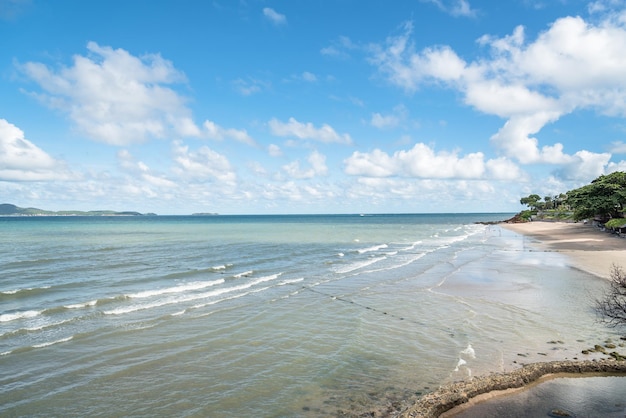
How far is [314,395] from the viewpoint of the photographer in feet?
30.1

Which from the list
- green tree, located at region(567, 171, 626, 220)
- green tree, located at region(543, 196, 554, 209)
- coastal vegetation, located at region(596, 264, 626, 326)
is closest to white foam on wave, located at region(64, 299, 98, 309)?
coastal vegetation, located at region(596, 264, 626, 326)

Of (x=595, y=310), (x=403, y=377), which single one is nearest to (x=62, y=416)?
(x=403, y=377)

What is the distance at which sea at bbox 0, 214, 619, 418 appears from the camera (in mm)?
9164

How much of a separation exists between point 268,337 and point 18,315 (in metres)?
11.0

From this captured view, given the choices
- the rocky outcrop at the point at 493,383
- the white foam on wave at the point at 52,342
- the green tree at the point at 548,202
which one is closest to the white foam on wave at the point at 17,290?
the white foam on wave at the point at 52,342

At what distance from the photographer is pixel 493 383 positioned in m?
8.80

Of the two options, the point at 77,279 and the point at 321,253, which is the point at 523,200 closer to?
the point at 321,253

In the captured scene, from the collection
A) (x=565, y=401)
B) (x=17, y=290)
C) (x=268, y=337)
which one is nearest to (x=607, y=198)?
(x=565, y=401)

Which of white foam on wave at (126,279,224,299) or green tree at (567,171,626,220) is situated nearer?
white foam on wave at (126,279,224,299)

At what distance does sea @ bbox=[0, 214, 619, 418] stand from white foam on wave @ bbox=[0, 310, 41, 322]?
0.12 metres

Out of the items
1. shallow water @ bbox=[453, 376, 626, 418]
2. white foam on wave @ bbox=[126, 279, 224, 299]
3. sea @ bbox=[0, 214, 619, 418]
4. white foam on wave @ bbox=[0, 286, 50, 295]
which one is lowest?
sea @ bbox=[0, 214, 619, 418]

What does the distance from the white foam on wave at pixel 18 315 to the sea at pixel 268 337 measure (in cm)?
12

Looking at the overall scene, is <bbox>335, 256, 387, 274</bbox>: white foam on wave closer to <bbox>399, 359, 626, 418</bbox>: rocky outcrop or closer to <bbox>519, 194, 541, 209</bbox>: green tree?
<bbox>399, 359, 626, 418</bbox>: rocky outcrop

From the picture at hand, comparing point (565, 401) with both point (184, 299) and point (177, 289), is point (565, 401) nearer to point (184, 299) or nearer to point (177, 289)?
point (184, 299)
